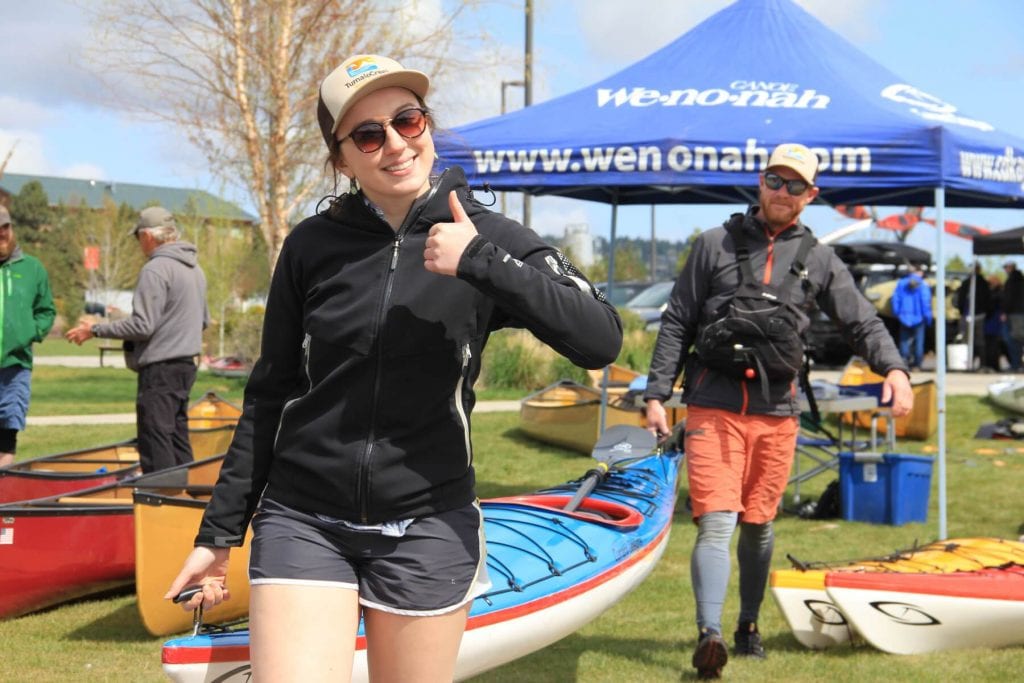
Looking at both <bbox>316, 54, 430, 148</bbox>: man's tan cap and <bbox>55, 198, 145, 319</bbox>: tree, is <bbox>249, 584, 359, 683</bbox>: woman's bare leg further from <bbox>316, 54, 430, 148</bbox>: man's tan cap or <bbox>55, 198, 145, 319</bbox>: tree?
<bbox>55, 198, 145, 319</bbox>: tree

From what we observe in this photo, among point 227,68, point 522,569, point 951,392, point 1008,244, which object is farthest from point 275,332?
point 1008,244

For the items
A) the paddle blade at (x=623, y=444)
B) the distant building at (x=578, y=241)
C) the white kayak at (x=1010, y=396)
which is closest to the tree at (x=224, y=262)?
the distant building at (x=578, y=241)

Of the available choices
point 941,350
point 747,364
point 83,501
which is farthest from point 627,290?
point 747,364

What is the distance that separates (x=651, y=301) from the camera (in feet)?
74.2

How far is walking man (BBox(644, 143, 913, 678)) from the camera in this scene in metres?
4.90

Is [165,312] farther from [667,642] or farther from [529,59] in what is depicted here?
[529,59]

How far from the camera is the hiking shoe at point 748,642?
17.1 feet

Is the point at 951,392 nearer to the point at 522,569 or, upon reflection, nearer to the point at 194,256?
the point at 194,256

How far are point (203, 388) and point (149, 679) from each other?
13.6 m

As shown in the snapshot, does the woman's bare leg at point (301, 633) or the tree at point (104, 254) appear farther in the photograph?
the tree at point (104, 254)

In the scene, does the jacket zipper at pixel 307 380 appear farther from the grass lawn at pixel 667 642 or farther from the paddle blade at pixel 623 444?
the paddle blade at pixel 623 444

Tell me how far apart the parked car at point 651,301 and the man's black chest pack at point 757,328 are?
1520cm

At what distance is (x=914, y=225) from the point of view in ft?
108

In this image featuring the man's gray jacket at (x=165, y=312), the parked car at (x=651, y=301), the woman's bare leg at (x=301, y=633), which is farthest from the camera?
the parked car at (x=651, y=301)
